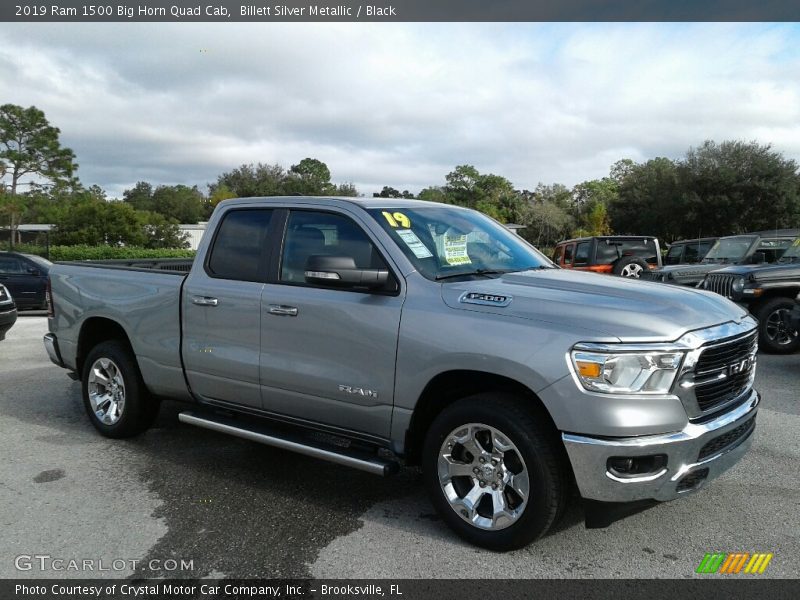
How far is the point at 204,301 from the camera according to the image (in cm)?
477

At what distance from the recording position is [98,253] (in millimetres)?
A: 33344

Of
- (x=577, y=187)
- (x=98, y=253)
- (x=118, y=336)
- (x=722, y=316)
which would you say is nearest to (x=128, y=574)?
(x=118, y=336)

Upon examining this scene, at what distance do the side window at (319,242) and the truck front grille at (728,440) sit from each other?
210 centimetres

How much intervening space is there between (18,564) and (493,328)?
2.77 m

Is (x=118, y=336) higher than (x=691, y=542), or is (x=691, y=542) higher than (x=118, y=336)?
(x=118, y=336)

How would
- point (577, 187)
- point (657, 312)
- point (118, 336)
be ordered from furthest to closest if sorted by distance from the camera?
point (577, 187) → point (118, 336) → point (657, 312)

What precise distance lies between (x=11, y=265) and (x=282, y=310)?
14.1 m

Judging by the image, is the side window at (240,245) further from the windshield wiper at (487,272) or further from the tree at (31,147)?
the tree at (31,147)

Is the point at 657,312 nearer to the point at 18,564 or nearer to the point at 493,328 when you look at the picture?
the point at 493,328

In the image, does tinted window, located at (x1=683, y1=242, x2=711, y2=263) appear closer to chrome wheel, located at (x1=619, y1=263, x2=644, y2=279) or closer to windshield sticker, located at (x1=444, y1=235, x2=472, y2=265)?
chrome wheel, located at (x1=619, y1=263, x2=644, y2=279)

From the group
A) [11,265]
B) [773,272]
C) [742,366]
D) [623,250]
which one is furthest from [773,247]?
[11,265]

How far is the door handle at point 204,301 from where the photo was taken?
4.71 metres

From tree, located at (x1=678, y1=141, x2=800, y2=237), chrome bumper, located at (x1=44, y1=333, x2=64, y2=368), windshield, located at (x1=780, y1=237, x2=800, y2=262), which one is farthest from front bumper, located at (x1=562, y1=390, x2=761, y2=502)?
tree, located at (x1=678, y1=141, x2=800, y2=237)

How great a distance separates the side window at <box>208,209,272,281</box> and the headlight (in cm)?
236
